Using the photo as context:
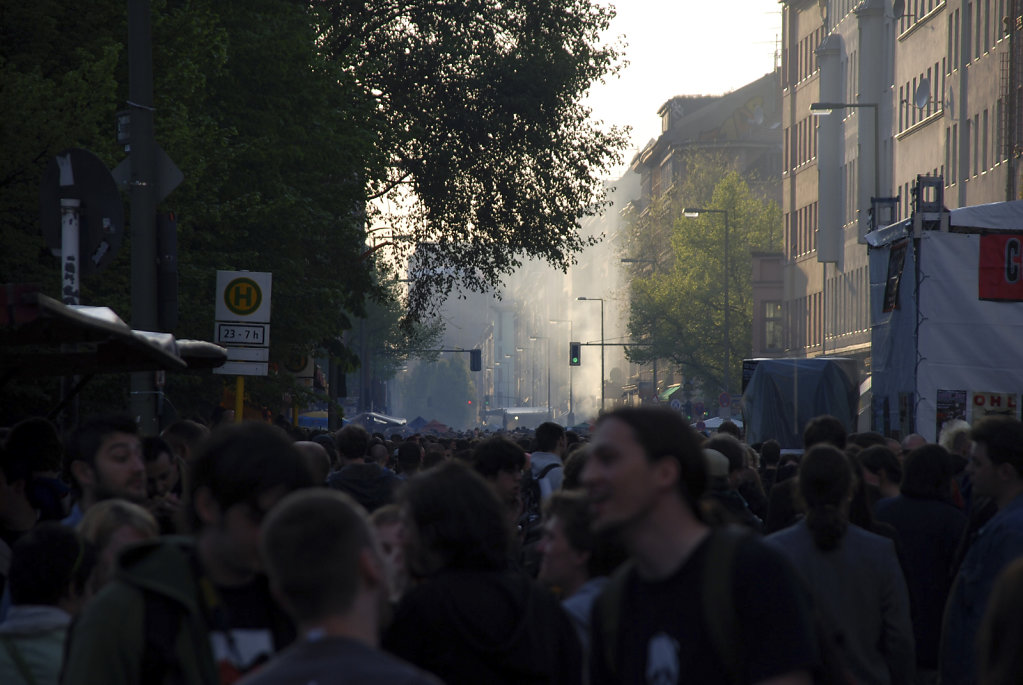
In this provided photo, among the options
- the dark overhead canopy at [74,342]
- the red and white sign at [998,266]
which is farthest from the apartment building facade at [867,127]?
the dark overhead canopy at [74,342]

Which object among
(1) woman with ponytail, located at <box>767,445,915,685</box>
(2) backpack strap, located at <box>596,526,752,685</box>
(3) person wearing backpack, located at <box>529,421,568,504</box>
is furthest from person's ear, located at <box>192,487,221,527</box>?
(3) person wearing backpack, located at <box>529,421,568,504</box>

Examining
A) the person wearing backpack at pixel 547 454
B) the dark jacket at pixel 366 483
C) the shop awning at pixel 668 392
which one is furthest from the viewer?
the shop awning at pixel 668 392

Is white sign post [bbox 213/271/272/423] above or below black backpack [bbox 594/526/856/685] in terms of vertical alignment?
above

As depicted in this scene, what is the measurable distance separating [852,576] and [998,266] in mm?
10261

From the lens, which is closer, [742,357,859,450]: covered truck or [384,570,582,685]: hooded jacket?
→ [384,570,582,685]: hooded jacket

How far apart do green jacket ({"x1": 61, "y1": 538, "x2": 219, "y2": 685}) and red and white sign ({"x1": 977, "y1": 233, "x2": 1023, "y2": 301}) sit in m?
13.6

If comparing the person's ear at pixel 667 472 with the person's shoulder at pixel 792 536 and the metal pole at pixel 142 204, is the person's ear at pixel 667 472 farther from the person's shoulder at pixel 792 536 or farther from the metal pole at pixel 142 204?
the metal pole at pixel 142 204

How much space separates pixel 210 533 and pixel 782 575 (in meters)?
1.31

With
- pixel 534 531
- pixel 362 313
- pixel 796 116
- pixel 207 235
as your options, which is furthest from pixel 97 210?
pixel 796 116

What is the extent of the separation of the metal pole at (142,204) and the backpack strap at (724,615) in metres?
8.37

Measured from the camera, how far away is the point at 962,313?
1622 cm

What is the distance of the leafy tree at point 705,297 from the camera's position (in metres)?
71.8

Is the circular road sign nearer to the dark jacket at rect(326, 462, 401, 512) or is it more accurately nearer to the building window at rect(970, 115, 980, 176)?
the dark jacket at rect(326, 462, 401, 512)

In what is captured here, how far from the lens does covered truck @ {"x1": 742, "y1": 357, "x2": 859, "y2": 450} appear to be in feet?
88.9
